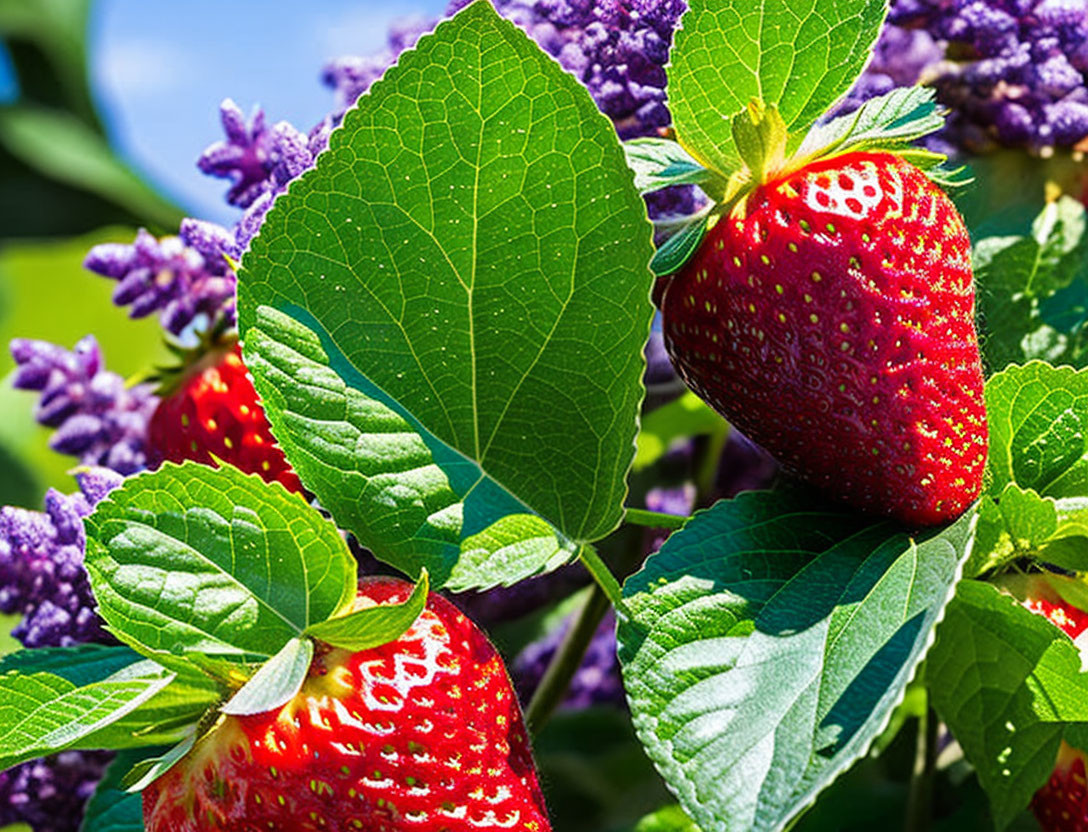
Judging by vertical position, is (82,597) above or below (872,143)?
below

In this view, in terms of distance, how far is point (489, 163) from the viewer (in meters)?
0.42

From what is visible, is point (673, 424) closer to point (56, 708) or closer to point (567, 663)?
point (567, 663)

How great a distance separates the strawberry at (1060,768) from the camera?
0.47 metres

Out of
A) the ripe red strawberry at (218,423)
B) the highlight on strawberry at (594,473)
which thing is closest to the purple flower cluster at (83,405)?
the ripe red strawberry at (218,423)

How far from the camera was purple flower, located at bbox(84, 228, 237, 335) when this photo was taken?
59cm

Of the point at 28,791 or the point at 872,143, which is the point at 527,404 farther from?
the point at 28,791

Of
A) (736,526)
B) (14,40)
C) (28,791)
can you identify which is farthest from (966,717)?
(14,40)

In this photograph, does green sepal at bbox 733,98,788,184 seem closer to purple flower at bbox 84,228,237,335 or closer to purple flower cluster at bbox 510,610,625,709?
purple flower at bbox 84,228,237,335

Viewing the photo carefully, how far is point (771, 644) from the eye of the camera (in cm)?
42

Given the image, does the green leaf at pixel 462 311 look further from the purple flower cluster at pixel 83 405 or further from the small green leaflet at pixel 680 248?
the purple flower cluster at pixel 83 405

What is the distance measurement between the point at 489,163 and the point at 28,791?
1.07 feet

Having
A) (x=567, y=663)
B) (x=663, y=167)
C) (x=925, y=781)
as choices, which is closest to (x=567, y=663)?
(x=567, y=663)

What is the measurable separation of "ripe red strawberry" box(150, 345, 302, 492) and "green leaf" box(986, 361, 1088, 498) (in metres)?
0.24

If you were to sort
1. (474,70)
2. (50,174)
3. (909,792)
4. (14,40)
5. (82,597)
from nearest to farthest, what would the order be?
1. (474,70)
2. (82,597)
3. (909,792)
4. (50,174)
5. (14,40)
